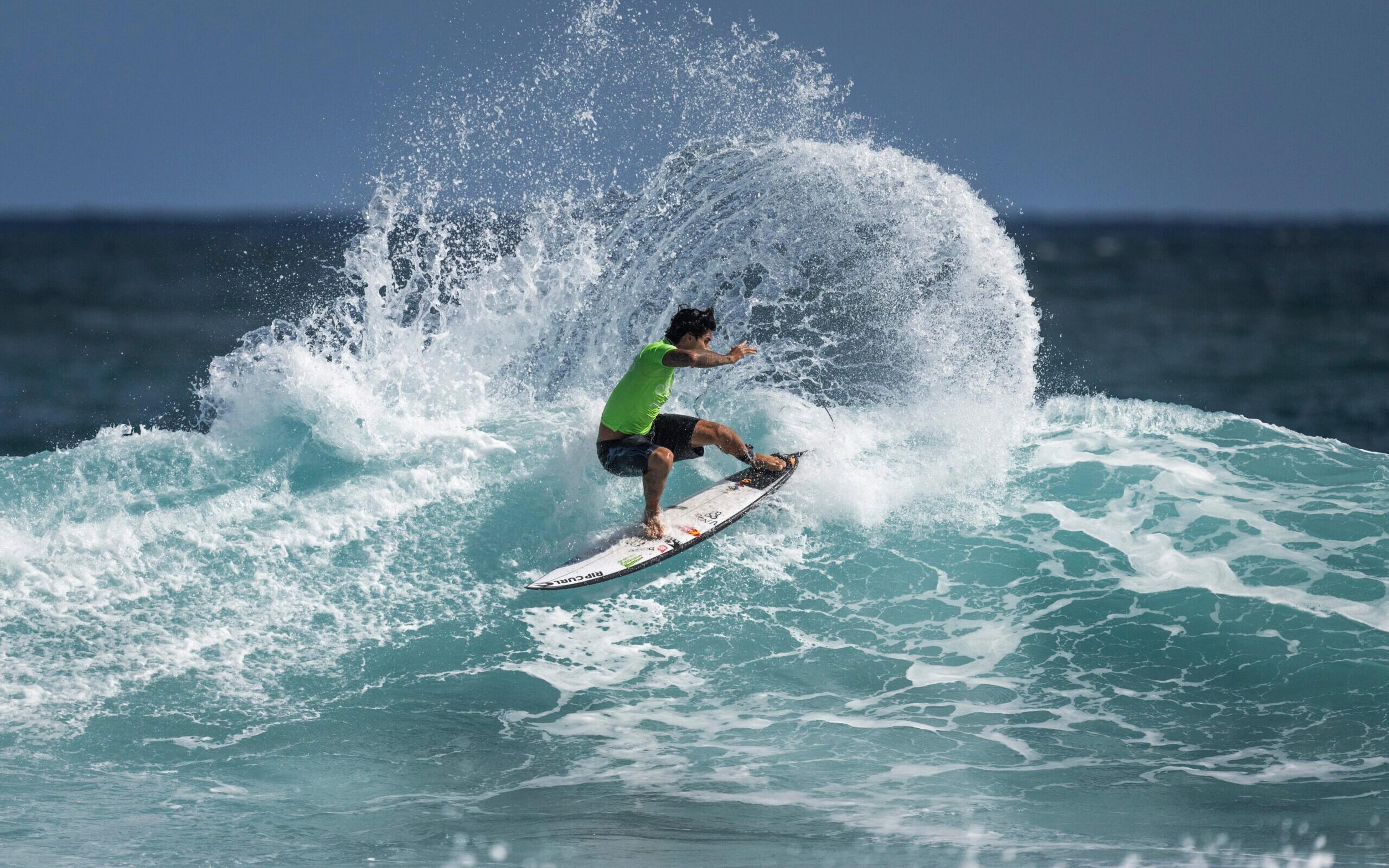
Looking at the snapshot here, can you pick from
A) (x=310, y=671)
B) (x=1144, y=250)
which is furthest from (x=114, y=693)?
(x=1144, y=250)

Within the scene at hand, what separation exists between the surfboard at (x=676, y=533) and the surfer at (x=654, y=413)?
0.15 m

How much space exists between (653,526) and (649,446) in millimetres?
656

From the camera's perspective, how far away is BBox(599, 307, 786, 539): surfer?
9.48 m

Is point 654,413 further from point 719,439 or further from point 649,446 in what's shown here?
point 719,439

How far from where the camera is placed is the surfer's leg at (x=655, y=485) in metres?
9.59

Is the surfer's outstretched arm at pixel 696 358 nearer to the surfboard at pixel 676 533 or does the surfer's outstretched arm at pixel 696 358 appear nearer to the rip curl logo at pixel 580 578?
the surfboard at pixel 676 533

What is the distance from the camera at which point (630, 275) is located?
43.1 feet

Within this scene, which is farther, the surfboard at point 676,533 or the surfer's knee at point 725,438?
the surfer's knee at point 725,438

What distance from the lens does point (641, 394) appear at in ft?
31.9

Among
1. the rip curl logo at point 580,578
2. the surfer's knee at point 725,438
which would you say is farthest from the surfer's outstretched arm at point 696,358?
the rip curl logo at point 580,578

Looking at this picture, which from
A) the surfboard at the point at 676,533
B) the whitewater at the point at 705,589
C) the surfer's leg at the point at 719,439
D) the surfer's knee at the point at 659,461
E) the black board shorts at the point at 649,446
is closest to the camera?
the whitewater at the point at 705,589

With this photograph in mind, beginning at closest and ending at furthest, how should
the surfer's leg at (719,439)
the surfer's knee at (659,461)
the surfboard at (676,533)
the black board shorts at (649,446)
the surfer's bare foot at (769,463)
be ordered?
1. the surfboard at (676,533)
2. the surfer's knee at (659,461)
3. the black board shorts at (649,446)
4. the surfer's leg at (719,439)
5. the surfer's bare foot at (769,463)

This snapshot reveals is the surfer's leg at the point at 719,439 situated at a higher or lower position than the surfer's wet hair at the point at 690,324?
lower

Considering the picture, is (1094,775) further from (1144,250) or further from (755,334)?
(1144,250)
